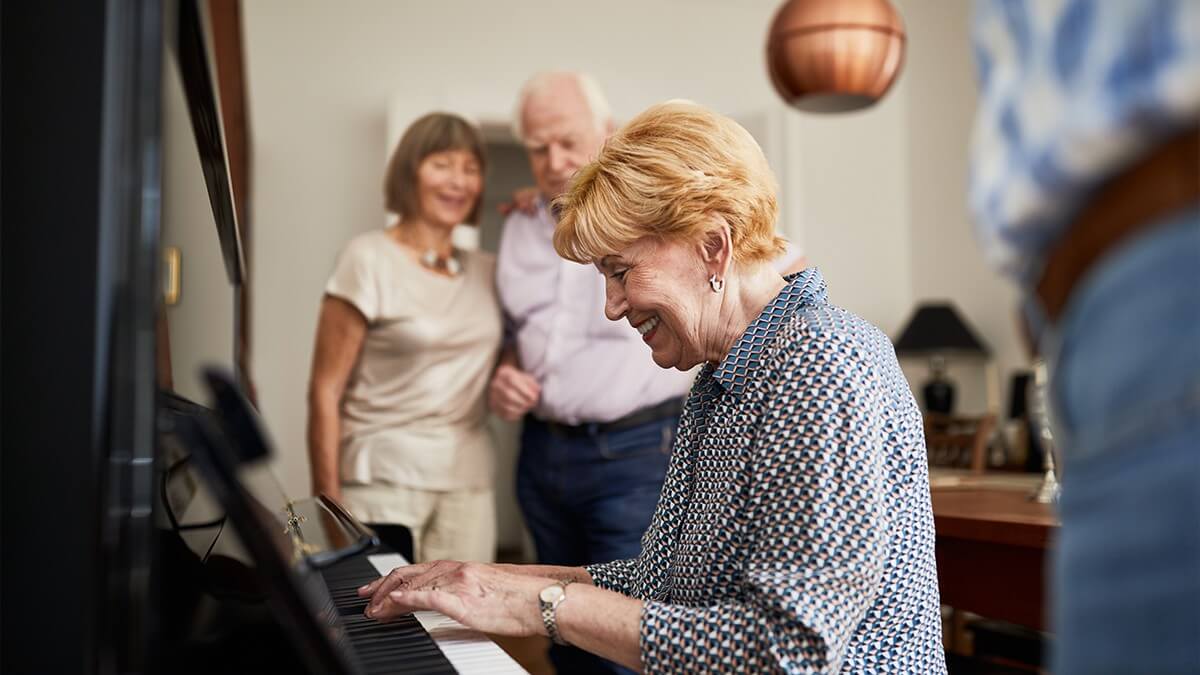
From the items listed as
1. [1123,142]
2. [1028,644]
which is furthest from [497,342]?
[1123,142]

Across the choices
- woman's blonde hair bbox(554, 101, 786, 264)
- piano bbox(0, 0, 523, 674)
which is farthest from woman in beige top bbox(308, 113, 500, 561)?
piano bbox(0, 0, 523, 674)

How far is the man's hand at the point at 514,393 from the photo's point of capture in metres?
2.30

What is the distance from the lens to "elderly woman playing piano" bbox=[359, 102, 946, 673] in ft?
3.15

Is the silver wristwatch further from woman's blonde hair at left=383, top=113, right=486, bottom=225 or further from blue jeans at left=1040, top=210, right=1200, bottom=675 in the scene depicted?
woman's blonde hair at left=383, top=113, right=486, bottom=225

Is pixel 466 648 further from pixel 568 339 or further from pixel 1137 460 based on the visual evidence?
pixel 568 339

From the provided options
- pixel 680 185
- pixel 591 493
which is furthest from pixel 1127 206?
pixel 591 493

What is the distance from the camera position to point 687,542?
1148 millimetres

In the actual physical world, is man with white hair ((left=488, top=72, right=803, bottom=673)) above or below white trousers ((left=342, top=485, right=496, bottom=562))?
above

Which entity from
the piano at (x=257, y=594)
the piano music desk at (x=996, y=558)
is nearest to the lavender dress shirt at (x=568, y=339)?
the piano music desk at (x=996, y=558)

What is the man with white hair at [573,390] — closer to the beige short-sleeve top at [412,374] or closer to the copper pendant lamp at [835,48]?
the beige short-sleeve top at [412,374]

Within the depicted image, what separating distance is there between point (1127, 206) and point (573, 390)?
1.79 metres

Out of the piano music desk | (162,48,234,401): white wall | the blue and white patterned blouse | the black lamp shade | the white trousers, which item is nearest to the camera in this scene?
the blue and white patterned blouse

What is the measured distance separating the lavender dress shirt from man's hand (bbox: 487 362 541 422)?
0.03 m

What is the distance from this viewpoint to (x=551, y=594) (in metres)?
1.08
